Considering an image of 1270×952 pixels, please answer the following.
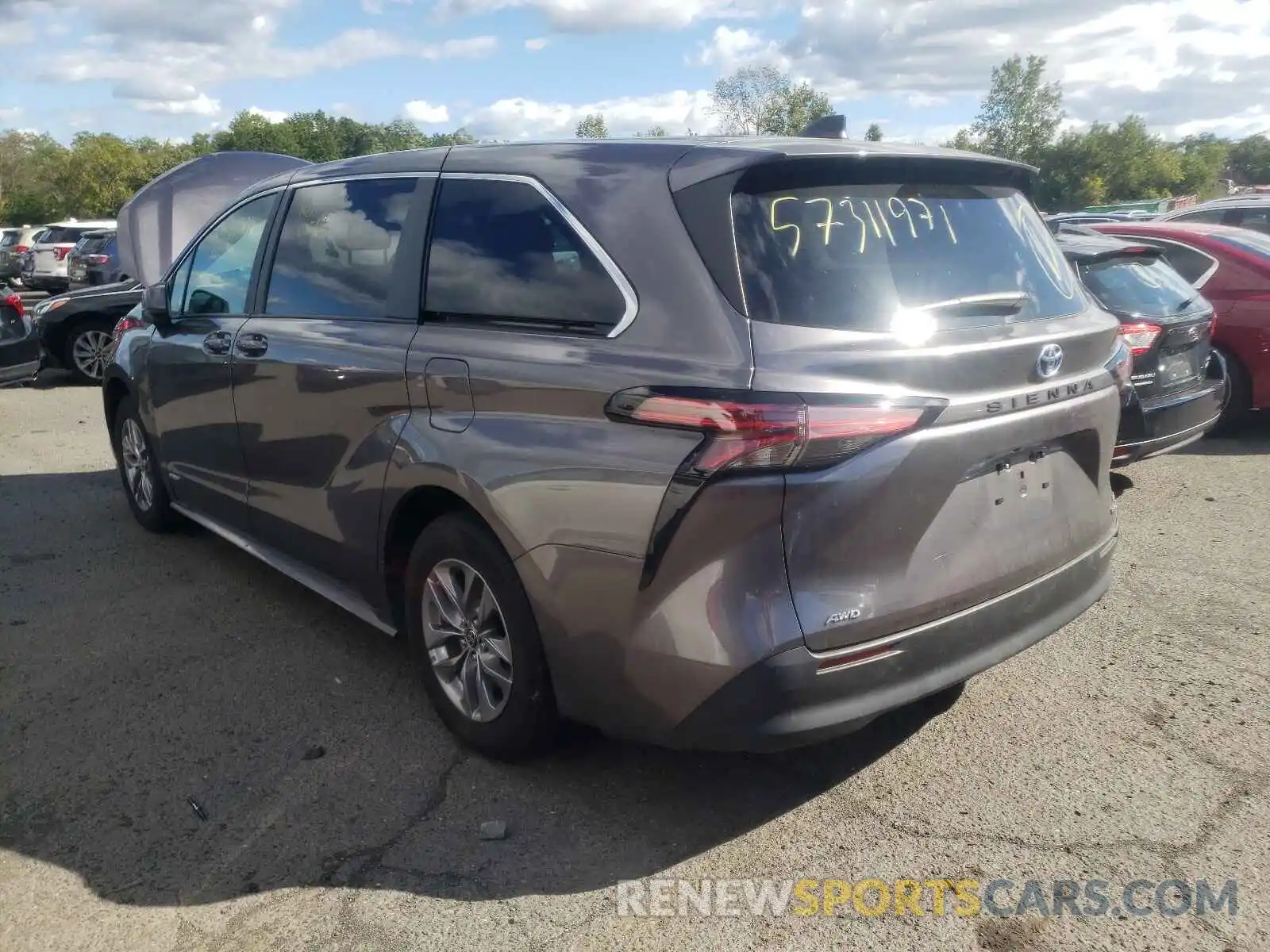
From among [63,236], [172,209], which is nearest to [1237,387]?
[172,209]

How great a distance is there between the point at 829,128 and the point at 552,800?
2.46 m

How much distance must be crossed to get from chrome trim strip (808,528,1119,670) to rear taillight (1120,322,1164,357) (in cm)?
299

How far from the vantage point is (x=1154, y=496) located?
6492mm

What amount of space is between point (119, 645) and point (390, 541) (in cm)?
166

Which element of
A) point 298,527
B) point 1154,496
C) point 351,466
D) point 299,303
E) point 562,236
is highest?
point 562,236

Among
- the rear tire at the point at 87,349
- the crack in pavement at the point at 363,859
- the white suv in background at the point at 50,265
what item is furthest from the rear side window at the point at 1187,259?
the white suv in background at the point at 50,265

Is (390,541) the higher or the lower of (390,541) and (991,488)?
A: the lower

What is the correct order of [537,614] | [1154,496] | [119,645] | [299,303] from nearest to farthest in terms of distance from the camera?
[537,614] < [299,303] < [119,645] < [1154,496]

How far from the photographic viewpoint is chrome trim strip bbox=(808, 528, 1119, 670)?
2.71m

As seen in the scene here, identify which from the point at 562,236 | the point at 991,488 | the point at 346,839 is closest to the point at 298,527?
the point at 346,839

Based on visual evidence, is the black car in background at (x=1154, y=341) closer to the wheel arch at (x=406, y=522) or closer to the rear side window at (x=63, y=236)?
the wheel arch at (x=406, y=522)

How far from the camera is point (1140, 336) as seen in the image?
19.7ft

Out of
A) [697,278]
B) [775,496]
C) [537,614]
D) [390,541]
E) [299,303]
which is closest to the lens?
[775,496]

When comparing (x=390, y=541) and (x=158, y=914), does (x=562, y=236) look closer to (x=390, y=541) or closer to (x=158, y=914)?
(x=390, y=541)
